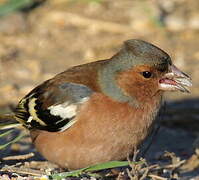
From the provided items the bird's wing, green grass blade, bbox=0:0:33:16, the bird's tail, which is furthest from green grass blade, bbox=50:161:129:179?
green grass blade, bbox=0:0:33:16

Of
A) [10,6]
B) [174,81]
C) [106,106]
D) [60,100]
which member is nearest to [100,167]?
[106,106]

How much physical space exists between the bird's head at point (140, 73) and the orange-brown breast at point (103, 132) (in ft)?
0.39

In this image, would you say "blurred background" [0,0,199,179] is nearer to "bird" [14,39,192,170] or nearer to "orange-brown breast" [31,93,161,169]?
"bird" [14,39,192,170]

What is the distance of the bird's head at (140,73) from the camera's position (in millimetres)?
5660

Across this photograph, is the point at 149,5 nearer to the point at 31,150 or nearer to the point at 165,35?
the point at 165,35

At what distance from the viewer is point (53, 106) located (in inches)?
233

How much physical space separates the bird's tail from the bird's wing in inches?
2.0

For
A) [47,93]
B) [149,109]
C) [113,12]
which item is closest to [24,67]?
[113,12]

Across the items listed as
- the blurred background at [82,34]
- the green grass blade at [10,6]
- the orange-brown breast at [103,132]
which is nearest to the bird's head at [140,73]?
the orange-brown breast at [103,132]

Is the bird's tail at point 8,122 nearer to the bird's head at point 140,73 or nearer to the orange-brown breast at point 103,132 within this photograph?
the orange-brown breast at point 103,132

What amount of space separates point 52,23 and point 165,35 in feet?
5.43

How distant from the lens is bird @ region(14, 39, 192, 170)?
5.53 metres

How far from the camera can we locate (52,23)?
10.0 metres

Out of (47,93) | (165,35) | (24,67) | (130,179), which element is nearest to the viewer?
(130,179)
